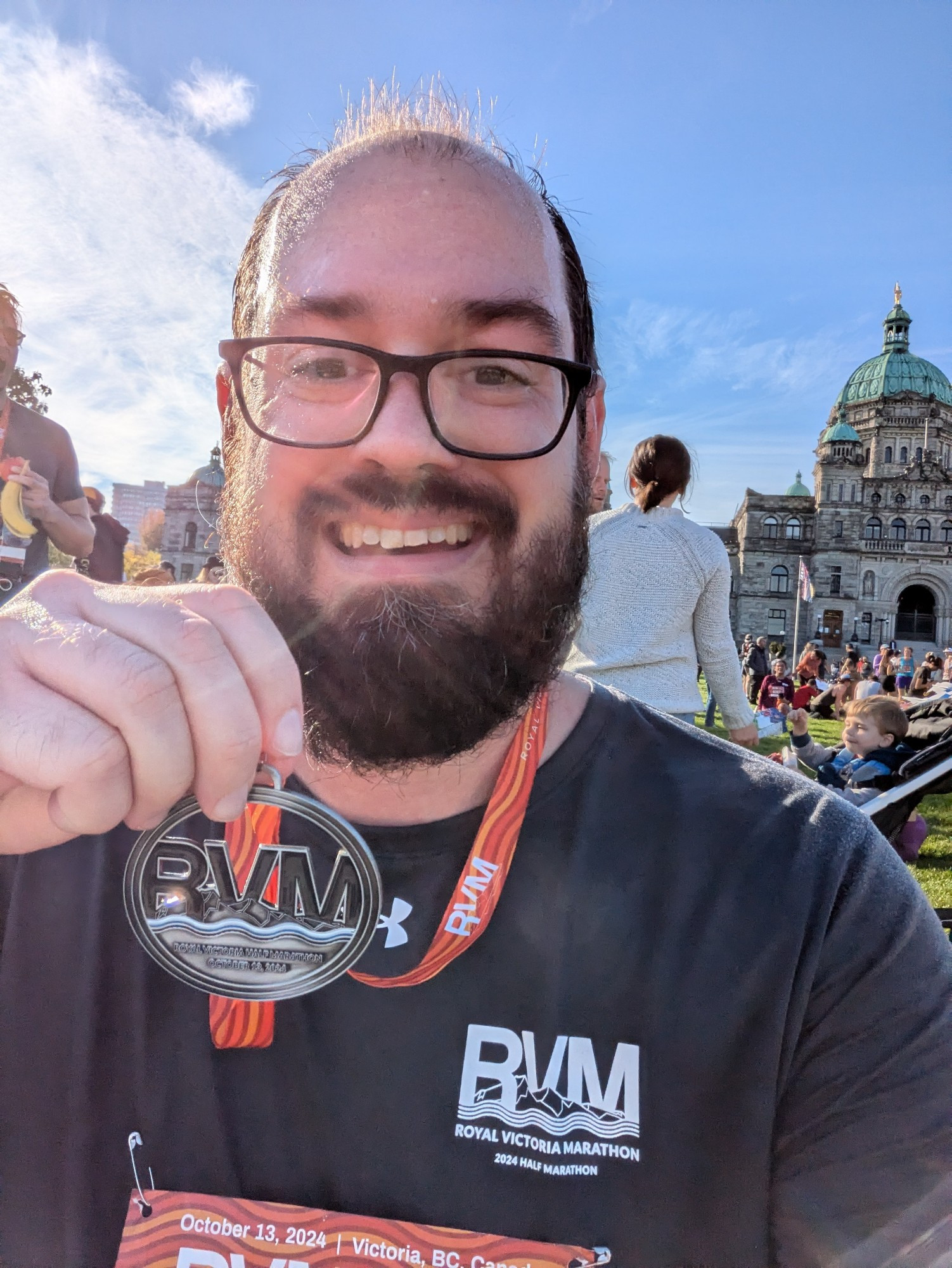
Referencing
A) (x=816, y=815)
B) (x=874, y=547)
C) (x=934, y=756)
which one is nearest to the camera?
(x=816, y=815)

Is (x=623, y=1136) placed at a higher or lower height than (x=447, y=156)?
lower

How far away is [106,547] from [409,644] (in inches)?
184

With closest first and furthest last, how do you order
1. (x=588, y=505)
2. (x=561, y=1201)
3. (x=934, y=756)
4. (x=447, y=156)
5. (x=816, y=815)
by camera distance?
(x=561, y=1201) → (x=816, y=815) → (x=447, y=156) → (x=588, y=505) → (x=934, y=756)

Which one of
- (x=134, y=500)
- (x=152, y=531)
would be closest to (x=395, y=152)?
(x=152, y=531)

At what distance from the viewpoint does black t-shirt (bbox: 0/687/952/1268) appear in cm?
112

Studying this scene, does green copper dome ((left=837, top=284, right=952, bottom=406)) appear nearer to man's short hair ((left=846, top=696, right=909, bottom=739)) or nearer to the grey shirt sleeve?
man's short hair ((left=846, top=696, right=909, bottom=739))

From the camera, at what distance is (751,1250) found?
3.85 feet

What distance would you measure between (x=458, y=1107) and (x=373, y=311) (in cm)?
142

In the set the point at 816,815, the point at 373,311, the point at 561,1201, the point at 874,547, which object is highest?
the point at 874,547

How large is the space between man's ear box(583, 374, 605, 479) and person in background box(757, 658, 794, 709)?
12.5 metres

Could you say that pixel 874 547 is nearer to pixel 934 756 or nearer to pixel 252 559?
pixel 934 756

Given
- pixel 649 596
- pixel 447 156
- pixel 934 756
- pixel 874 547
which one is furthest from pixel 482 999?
pixel 874 547

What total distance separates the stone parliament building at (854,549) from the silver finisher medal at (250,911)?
48.4 m

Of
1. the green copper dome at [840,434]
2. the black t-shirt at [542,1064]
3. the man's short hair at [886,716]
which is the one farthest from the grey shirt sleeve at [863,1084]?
the green copper dome at [840,434]
